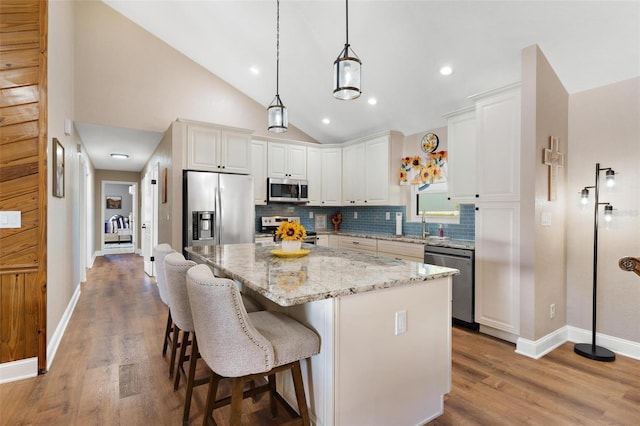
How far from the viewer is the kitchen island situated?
1.46m

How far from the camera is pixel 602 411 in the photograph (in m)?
1.96

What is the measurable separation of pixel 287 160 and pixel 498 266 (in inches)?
132

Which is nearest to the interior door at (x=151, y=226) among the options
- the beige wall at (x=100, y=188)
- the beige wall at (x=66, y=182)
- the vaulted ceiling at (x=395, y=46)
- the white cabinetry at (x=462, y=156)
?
the beige wall at (x=66, y=182)

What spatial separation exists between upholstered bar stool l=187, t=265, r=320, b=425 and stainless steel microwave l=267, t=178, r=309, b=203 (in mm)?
3464

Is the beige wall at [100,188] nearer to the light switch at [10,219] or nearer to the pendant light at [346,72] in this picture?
the light switch at [10,219]

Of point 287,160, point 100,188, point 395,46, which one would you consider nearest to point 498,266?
point 395,46

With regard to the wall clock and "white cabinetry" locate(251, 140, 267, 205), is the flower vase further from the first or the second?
the wall clock

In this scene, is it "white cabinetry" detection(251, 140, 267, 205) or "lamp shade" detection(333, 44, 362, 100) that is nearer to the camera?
"lamp shade" detection(333, 44, 362, 100)

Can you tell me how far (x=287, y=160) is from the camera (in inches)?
204

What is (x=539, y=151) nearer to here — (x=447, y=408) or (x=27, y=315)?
(x=447, y=408)

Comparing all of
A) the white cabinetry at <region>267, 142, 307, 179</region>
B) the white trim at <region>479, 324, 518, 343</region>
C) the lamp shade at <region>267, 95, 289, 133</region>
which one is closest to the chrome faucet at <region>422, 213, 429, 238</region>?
the white trim at <region>479, 324, 518, 343</region>

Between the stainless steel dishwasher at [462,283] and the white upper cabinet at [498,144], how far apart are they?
0.63 meters

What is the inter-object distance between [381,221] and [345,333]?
3751 millimetres

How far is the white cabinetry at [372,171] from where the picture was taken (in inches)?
183
